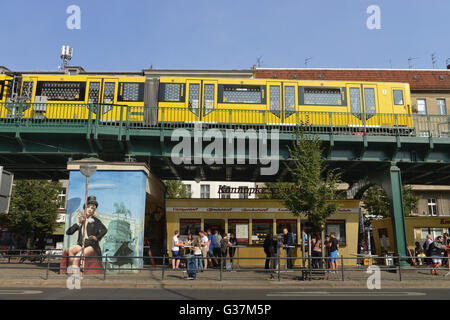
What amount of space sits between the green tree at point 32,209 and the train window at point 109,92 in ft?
69.4

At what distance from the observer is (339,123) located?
58.6 ft

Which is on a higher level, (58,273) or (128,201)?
(128,201)

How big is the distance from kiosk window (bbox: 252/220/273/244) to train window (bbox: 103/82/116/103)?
396 inches

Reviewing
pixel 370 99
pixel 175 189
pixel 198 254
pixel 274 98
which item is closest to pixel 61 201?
pixel 175 189

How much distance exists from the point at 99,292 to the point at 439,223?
778 inches

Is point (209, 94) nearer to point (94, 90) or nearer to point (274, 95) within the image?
point (274, 95)

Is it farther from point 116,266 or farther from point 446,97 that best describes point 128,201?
point 446,97

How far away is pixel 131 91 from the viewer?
18.0 metres

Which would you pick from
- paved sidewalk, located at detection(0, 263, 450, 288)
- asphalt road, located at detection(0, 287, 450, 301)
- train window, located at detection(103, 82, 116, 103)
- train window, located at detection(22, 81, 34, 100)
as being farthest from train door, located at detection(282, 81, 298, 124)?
train window, located at detection(22, 81, 34, 100)

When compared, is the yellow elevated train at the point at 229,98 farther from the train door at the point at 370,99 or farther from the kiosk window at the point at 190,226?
the kiosk window at the point at 190,226

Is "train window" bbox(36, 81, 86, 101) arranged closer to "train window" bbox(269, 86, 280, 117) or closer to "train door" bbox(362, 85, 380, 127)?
"train window" bbox(269, 86, 280, 117)

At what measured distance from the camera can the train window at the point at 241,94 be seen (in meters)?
18.2

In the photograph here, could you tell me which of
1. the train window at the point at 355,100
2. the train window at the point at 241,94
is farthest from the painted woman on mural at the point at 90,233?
the train window at the point at 355,100
